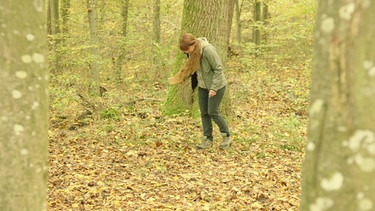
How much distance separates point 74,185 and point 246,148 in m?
3.22

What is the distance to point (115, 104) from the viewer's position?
10117 mm

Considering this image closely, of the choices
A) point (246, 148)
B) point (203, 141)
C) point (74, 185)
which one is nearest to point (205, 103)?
point (203, 141)

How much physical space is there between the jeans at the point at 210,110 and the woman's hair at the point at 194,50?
A: 1.46 ft

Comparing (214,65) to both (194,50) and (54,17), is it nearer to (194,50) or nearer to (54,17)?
(194,50)

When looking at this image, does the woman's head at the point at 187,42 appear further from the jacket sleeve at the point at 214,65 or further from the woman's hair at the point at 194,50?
the jacket sleeve at the point at 214,65

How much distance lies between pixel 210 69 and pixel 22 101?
471 centimetres

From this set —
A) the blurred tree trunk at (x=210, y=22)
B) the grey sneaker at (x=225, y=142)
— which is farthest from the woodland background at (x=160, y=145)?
the blurred tree trunk at (x=210, y=22)

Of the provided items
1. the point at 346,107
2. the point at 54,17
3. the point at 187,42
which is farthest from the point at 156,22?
the point at 346,107

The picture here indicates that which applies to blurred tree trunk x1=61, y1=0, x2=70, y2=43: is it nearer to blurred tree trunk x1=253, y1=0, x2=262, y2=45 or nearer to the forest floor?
the forest floor

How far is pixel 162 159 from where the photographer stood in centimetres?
645

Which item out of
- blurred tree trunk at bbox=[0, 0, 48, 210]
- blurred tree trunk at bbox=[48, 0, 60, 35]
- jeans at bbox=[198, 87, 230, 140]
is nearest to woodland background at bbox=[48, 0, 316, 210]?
jeans at bbox=[198, 87, 230, 140]

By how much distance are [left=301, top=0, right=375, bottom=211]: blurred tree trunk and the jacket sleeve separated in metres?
4.76

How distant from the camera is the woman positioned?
6500mm

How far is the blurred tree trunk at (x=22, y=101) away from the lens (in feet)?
6.92
